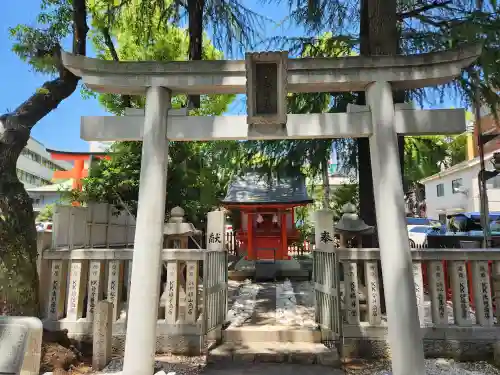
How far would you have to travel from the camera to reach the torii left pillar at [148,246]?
4.04m

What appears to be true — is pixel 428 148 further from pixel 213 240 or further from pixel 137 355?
pixel 137 355

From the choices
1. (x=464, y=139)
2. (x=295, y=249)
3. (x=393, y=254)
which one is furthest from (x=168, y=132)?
(x=464, y=139)

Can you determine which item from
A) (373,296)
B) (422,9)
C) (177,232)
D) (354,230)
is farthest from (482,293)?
(422,9)

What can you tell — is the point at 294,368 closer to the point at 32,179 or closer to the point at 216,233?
the point at 216,233

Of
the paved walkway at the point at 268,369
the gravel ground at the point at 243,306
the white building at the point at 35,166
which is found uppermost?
the white building at the point at 35,166

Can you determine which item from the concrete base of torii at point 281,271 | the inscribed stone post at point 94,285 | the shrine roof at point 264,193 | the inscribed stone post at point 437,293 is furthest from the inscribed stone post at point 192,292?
the shrine roof at point 264,193

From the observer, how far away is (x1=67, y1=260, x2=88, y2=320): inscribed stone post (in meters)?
5.53

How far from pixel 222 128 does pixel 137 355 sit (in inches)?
112

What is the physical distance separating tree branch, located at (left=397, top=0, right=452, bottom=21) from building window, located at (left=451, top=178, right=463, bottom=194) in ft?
69.8

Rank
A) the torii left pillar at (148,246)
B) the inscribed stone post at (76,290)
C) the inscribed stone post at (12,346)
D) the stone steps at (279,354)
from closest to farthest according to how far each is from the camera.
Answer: the inscribed stone post at (12,346), the torii left pillar at (148,246), the stone steps at (279,354), the inscribed stone post at (76,290)

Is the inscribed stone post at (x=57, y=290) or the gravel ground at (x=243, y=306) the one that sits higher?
the inscribed stone post at (x=57, y=290)

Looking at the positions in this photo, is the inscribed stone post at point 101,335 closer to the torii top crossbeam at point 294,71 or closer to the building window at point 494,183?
the torii top crossbeam at point 294,71

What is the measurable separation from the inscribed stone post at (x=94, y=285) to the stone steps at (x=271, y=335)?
2077mm

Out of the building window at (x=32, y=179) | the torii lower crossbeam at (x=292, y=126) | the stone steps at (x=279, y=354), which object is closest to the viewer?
the torii lower crossbeam at (x=292, y=126)
